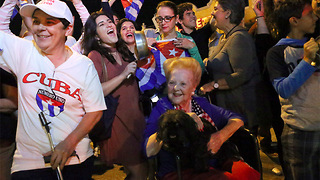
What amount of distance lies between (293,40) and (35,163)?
2.02 m

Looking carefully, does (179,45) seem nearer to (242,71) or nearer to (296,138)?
(242,71)

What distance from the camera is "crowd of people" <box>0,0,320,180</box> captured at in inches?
70.9

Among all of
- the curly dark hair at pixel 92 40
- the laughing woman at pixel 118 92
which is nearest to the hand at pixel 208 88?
the laughing woman at pixel 118 92

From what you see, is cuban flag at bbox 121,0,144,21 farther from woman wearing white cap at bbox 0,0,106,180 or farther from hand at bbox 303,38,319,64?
hand at bbox 303,38,319,64

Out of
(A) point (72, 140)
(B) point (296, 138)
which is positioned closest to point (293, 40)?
(B) point (296, 138)

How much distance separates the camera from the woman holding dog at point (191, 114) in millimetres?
1964

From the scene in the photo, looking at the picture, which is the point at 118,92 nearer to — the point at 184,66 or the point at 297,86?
the point at 184,66

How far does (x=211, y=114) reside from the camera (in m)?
2.30

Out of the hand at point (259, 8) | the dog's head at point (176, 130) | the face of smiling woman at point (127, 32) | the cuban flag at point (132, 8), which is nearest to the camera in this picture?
the dog's head at point (176, 130)

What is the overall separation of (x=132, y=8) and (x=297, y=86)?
2948 mm

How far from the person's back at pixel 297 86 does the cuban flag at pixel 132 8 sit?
2.46 meters

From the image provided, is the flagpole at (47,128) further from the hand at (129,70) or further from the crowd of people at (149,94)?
the hand at (129,70)

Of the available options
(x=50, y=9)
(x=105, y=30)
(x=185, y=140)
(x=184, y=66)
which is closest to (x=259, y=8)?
(x=184, y=66)

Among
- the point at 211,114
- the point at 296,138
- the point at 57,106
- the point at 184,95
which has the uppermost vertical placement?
the point at 57,106
